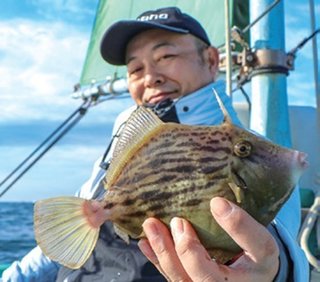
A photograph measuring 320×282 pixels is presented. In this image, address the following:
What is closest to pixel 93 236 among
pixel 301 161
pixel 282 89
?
pixel 301 161

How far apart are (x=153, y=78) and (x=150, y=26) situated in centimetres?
16

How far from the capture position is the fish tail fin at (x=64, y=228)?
1344 mm

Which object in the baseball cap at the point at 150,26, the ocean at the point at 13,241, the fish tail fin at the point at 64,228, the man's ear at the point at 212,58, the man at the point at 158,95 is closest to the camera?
the fish tail fin at the point at 64,228

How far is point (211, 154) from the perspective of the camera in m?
1.26

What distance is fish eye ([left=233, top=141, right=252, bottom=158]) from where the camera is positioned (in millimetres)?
1263

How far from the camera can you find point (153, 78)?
2.33 metres

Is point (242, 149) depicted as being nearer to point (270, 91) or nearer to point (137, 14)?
point (270, 91)

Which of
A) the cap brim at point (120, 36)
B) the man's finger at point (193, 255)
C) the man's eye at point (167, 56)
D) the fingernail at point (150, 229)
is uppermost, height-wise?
the cap brim at point (120, 36)

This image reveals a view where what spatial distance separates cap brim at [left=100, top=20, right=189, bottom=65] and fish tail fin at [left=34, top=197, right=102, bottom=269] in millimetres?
1032

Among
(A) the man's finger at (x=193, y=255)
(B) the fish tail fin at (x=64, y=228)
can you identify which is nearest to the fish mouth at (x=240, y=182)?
(A) the man's finger at (x=193, y=255)

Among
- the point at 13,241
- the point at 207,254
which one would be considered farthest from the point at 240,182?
the point at 13,241

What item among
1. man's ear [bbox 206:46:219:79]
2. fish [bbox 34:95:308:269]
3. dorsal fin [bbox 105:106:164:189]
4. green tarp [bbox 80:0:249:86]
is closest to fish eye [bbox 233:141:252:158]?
fish [bbox 34:95:308:269]

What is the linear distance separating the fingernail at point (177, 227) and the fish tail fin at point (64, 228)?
0.16 meters

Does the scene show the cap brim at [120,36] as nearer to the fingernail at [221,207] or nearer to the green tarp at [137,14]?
the fingernail at [221,207]
